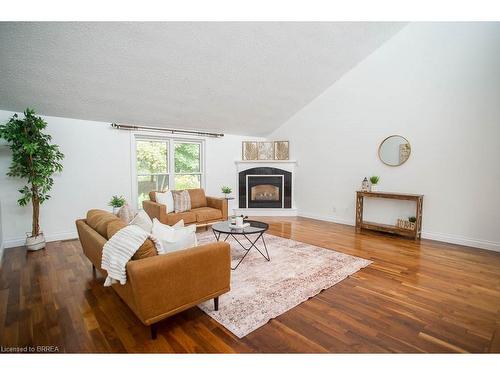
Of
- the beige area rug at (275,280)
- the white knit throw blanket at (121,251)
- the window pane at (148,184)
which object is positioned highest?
the window pane at (148,184)

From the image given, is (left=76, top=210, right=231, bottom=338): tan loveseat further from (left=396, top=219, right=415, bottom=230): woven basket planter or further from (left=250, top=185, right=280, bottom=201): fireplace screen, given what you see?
(left=250, top=185, right=280, bottom=201): fireplace screen

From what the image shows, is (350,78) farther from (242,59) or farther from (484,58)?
(242,59)

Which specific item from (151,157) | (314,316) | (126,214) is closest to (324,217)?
(314,316)

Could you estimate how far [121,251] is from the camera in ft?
5.97

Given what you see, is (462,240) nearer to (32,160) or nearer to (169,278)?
(169,278)

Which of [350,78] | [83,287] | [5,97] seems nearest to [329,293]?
[83,287]

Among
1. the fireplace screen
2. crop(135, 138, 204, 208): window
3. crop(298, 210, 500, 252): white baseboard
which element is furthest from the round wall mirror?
crop(135, 138, 204, 208): window

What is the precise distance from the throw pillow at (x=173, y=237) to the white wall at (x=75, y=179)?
10.4 ft

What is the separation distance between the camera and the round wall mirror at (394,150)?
469 cm

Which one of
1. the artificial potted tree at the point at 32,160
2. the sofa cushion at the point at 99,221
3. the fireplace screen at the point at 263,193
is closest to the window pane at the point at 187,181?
the fireplace screen at the point at 263,193

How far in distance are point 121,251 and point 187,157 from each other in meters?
4.50

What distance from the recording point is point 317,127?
6148 millimetres

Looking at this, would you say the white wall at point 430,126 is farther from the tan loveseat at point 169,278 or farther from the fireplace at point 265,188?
the tan loveseat at point 169,278
